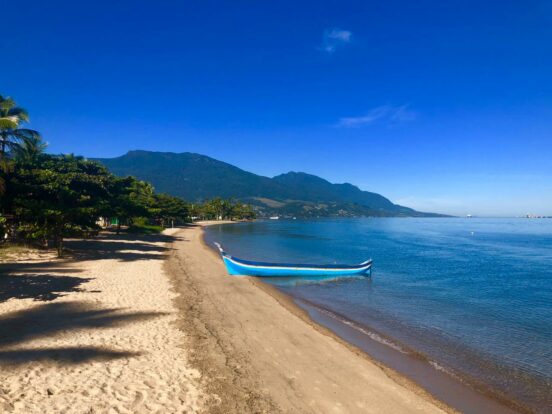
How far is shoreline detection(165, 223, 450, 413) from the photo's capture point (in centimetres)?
913

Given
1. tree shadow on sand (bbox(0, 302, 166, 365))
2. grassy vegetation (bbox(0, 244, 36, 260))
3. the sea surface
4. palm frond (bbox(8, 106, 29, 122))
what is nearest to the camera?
tree shadow on sand (bbox(0, 302, 166, 365))

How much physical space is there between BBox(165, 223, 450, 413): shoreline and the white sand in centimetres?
82

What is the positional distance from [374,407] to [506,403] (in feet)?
16.0

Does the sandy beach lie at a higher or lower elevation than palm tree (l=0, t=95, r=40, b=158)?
lower

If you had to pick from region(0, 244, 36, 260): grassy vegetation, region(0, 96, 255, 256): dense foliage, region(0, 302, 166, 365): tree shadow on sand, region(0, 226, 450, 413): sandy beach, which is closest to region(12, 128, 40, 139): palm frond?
region(0, 96, 255, 256): dense foliage

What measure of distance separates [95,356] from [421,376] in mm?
11085

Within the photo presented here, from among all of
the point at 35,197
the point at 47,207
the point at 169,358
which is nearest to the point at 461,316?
the point at 169,358

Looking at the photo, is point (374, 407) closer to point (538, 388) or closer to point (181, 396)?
point (181, 396)

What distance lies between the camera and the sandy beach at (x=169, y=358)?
8.44 m

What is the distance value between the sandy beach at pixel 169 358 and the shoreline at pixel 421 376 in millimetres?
321

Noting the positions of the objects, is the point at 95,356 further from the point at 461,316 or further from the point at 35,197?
the point at 35,197

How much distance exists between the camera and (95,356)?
410 inches

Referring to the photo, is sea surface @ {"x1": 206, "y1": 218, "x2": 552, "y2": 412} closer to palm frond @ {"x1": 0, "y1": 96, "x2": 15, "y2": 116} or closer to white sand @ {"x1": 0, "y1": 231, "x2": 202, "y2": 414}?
white sand @ {"x1": 0, "y1": 231, "x2": 202, "y2": 414}

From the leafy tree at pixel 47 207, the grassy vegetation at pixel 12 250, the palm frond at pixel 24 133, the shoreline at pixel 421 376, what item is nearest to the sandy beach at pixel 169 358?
the shoreline at pixel 421 376
